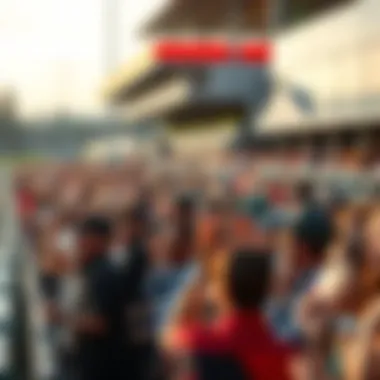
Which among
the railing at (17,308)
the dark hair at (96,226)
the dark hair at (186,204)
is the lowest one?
the railing at (17,308)

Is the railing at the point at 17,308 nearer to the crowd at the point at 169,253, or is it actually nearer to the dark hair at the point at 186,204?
the crowd at the point at 169,253

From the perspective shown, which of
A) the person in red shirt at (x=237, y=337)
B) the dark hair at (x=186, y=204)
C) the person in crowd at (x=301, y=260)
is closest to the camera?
the person in red shirt at (x=237, y=337)

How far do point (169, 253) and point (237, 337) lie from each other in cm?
24

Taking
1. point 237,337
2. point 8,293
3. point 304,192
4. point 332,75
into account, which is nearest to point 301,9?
point 332,75

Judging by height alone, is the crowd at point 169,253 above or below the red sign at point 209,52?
below

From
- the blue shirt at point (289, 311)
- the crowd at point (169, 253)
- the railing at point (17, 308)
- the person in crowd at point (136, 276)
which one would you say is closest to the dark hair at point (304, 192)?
the crowd at point (169, 253)

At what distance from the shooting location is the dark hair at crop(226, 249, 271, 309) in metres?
1.21

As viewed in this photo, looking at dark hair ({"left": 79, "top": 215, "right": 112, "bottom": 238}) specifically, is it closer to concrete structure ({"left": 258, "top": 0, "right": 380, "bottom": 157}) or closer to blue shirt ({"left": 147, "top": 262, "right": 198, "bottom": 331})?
blue shirt ({"left": 147, "top": 262, "right": 198, "bottom": 331})

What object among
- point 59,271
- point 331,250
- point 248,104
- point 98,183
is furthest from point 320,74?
point 59,271

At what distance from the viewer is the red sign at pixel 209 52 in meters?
1.38

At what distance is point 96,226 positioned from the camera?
1394mm

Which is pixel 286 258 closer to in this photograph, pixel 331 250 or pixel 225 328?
pixel 331 250

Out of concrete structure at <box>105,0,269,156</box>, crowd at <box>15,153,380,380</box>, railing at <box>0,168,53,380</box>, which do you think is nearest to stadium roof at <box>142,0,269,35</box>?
concrete structure at <box>105,0,269,156</box>

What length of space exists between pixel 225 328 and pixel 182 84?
36 centimetres
